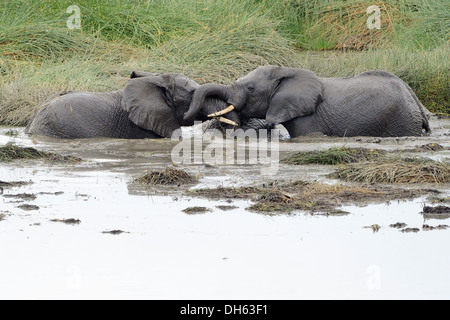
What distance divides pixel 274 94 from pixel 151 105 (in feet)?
5.06

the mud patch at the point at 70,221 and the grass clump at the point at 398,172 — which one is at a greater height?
the mud patch at the point at 70,221

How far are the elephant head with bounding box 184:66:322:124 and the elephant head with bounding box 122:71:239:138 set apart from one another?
0.20 m

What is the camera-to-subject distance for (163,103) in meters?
10.8

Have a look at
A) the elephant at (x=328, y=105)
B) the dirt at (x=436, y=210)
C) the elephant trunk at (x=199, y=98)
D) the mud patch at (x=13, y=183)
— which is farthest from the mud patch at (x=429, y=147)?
the mud patch at (x=13, y=183)

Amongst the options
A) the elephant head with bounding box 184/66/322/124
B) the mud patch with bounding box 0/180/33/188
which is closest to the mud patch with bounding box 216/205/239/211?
the mud patch with bounding box 0/180/33/188

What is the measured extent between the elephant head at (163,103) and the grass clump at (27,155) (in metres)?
1.91

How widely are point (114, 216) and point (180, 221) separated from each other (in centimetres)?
51

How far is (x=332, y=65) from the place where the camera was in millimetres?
14797

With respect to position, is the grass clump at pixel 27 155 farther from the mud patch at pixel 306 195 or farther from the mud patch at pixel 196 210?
the mud patch at pixel 196 210

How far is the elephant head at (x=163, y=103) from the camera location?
10.8 metres

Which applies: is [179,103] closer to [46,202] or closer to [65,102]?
[65,102]

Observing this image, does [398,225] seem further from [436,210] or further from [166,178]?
[166,178]

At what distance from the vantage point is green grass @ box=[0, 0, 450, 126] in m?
13.3

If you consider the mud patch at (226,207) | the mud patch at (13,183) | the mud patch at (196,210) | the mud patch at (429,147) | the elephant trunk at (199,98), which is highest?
the elephant trunk at (199,98)
